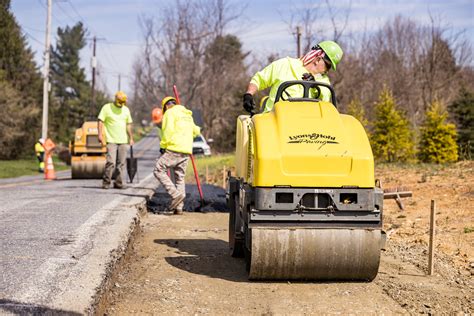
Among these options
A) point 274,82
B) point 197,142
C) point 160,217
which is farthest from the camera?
point 197,142

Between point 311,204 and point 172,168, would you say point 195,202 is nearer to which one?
point 172,168

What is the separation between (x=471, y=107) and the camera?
3120 cm

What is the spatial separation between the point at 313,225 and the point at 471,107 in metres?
27.8

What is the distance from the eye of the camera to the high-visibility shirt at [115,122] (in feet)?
46.3

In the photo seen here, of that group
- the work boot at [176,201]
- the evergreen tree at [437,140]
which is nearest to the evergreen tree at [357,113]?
the evergreen tree at [437,140]

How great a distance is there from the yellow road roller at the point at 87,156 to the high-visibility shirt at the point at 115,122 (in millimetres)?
4827

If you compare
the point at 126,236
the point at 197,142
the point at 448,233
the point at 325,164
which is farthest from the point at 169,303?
the point at 197,142

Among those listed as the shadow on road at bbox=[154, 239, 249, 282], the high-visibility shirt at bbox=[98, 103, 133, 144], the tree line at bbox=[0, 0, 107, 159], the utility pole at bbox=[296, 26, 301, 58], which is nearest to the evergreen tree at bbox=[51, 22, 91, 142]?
the tree line at bbox=[0, 0, 107, 159]

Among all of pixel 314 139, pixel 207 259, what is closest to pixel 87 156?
pixel 207 259

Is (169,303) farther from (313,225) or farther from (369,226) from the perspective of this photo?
(369,226)

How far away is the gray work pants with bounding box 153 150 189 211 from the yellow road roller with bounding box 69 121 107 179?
8.36m

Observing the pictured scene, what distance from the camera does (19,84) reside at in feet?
155

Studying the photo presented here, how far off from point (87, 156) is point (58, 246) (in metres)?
13.2

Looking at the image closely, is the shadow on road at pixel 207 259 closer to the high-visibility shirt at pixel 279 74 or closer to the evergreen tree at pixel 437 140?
the high-visibility shirt at pixel 279 74
